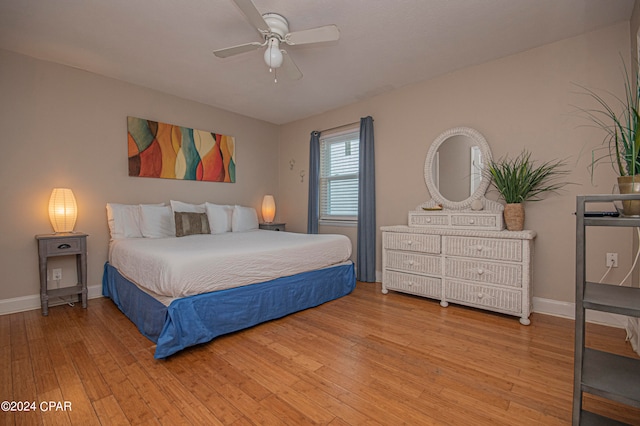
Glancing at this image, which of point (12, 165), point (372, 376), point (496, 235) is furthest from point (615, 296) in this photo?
point (12, 165)

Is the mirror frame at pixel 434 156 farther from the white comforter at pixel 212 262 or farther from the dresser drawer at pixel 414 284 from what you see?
the white comforter at pixel 212 262

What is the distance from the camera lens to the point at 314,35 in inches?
83.6

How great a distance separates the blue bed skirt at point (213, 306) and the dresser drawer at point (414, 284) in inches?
25.3

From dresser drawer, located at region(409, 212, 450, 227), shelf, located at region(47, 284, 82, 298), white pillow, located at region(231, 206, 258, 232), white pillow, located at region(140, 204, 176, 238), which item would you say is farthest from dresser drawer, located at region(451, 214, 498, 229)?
shelf, located at region(47, 284, 82, 298)

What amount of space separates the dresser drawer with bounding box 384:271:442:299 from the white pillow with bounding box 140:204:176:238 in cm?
260

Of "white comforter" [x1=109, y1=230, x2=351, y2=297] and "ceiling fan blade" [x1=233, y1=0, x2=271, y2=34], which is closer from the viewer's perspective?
"ceiling fan blade" [x1=233, y1=0, x2=271, y2=34]

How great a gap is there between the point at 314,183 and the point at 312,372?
3.17 m

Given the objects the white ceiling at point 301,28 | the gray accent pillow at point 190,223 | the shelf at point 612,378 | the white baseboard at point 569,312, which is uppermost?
the white ceiling at point 301,28

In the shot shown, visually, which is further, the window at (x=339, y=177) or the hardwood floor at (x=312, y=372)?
the window at (x=339, y=177)

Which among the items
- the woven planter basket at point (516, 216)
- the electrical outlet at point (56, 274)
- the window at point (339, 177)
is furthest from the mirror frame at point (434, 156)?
the electrical outlet at point (56, 274)

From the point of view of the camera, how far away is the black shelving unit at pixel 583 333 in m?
1.10

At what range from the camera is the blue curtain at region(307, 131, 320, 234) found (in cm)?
457

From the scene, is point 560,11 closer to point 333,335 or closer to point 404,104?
point 404,104

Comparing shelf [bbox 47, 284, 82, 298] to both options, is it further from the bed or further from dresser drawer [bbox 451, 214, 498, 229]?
dresser drawer [bbox 451, 214, 498, 229]
